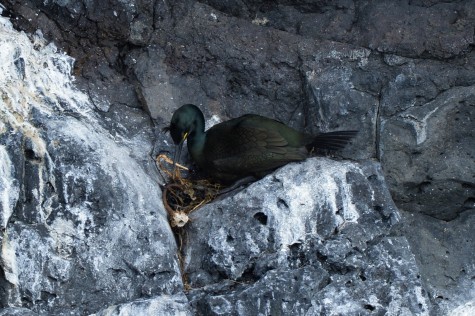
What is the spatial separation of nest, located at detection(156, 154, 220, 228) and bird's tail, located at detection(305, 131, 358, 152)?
Answer: 0.67 metres

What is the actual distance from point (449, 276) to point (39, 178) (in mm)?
2327

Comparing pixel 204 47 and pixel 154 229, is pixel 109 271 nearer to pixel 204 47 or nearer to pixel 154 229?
pixel 154 229

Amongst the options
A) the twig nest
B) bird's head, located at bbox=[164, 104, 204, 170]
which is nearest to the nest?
the twig nest

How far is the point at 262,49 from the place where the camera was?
6.16 meters

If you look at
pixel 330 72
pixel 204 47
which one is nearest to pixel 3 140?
pixel 204 47

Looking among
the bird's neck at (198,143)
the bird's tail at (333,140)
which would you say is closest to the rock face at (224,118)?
the bird's tail at (333,140)

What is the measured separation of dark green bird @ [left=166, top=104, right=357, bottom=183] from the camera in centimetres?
575

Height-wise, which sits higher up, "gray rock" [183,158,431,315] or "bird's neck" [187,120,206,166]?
"bird's neck" [187,120,206,166]

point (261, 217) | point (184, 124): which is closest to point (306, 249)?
point (261, 217)

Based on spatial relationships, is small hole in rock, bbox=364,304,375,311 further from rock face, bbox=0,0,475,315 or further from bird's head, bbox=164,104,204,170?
bird's head, bbox=164,104,204,170

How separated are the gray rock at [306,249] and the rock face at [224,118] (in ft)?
0.04

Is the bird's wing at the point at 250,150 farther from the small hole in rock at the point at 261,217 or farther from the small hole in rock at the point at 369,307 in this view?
the small hole in rock at the point at 369,307

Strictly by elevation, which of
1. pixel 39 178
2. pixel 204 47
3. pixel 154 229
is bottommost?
pixel 154 229

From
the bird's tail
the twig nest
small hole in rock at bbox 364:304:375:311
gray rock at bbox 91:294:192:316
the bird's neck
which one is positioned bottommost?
small hole in rock at bbox 364:304:375:311
